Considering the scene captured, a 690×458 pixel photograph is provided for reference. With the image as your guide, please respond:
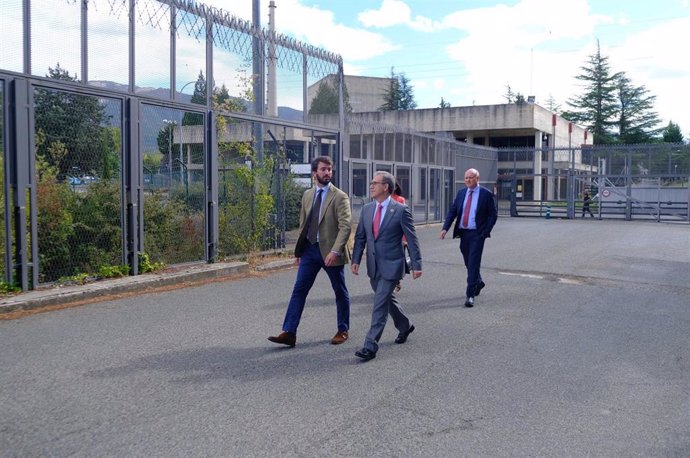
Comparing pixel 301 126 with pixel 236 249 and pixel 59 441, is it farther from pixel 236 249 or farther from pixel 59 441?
pixel 59 441

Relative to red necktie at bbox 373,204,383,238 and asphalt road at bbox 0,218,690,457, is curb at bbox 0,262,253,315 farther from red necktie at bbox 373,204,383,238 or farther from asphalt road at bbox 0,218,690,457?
red necktie at bbox 373,204,383,238

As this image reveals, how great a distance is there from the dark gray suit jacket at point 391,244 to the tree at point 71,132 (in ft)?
16.9

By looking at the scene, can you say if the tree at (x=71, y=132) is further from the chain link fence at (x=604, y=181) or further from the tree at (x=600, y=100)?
the tree at (x=600, y=100)

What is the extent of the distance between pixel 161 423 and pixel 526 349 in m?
3.72

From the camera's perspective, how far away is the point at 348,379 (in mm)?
5469

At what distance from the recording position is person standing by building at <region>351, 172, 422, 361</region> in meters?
6.12

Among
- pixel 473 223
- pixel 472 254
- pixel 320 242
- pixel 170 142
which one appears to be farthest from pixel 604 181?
pixel 320 242

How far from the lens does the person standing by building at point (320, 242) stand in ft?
21.1

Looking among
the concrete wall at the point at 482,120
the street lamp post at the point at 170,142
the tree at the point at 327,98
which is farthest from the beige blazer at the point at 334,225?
the concrete wall at the point at 482,120

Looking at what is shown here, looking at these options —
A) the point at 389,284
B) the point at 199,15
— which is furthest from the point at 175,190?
the point at 389,284

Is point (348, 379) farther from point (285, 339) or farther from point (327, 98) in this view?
point (327, 98)

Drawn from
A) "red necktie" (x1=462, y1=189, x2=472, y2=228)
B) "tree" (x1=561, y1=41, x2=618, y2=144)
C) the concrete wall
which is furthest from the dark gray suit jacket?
"tree" (x1=561, y1=41, x2=618, y2=144)

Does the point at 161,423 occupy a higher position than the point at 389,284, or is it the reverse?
the point at 389,284

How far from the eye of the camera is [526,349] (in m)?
6.55
